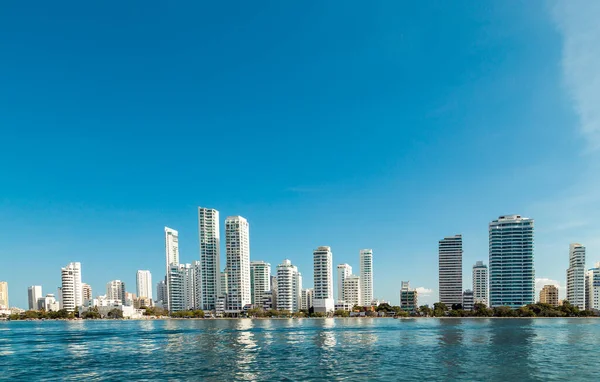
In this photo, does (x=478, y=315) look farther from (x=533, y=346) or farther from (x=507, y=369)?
(x=507, y=369)

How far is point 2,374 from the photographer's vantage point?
137ft

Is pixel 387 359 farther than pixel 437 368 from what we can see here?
Yes

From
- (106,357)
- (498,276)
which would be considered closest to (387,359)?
(106,357)

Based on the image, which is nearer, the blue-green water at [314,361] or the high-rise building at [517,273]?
the blue-green water at [314,361]

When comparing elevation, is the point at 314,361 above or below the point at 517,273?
below

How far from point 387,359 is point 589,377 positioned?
21.2 metres

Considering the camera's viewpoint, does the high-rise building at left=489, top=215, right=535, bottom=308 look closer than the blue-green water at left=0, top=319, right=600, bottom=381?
No

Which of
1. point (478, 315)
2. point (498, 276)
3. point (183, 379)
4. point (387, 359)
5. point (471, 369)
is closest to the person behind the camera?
point (183, 379)

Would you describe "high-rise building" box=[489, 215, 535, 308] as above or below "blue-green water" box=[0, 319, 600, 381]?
above

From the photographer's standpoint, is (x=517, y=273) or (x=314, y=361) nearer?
(x=314, y=361)

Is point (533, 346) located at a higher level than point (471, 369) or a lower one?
higher

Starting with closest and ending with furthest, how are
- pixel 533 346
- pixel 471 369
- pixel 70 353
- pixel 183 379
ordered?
pixel 183 379, pixel 471 369, pixel 70 353, pixel 533 346

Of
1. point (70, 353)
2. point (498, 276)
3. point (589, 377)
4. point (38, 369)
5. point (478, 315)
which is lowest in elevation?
point (589, 377)

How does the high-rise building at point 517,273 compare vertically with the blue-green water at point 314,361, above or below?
above
